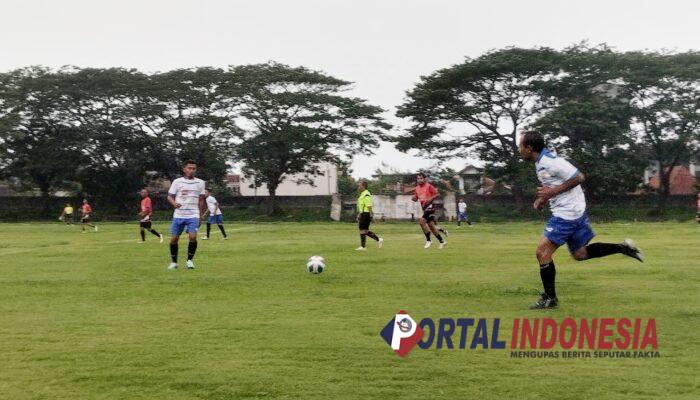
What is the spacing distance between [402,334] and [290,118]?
182 ft

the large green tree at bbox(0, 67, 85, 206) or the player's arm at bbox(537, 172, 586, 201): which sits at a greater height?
the large green tree at bbox(0, 67, 85, 206)

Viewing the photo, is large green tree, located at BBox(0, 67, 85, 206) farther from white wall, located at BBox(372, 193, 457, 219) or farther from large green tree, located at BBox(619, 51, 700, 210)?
large green tree, located at BBox(619, 51, 700, 210)

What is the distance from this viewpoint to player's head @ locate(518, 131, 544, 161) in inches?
368

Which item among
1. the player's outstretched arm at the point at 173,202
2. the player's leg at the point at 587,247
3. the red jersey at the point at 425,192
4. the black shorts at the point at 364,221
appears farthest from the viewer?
the black shorts at the point at 364,221

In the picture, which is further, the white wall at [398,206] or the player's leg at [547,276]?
the white wall at [398,206]

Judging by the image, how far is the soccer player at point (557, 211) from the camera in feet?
29.8

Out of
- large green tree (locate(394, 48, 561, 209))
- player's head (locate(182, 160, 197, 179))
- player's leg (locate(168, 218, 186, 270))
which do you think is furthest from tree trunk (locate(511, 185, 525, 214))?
player's head (locate(182, 160, 197, 179))

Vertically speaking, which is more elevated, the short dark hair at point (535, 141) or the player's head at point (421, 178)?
the short dark hair at point (535, 141)

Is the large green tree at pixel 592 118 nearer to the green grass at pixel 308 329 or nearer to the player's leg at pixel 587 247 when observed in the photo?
the green grass at pixel 308 329

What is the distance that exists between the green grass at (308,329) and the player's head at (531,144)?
75.3 inches

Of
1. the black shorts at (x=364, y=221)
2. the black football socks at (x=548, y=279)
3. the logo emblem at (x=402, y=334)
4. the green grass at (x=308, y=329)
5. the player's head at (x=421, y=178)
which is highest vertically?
the player's head at (x=421, y=178)

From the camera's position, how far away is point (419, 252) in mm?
19484

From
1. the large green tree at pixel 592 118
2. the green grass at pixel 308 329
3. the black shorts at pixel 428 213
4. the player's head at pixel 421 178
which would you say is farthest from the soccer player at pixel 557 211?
the large green tree at pixel 592 118

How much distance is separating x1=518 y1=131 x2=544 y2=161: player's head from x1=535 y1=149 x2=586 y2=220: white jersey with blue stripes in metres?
0.14
